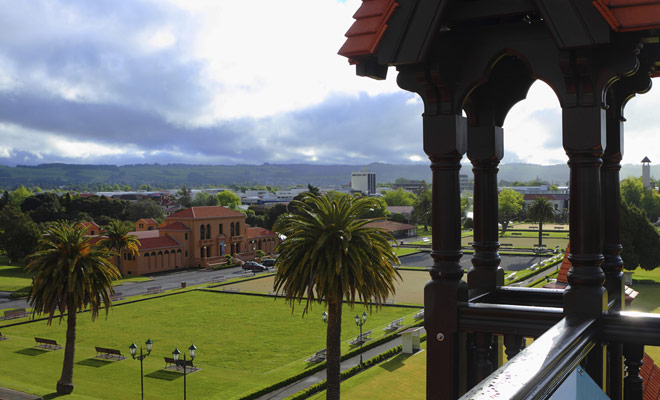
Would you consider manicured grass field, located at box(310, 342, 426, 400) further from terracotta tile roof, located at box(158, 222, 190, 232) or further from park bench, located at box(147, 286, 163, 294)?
terracotta tile roof, located at box(158, 222, 190, 232)

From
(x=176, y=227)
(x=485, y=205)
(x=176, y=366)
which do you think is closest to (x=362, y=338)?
(x=176, y=366)

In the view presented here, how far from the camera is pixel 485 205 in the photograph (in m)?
6.57

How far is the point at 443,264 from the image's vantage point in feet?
17.8

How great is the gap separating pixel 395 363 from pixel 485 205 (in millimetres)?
27656

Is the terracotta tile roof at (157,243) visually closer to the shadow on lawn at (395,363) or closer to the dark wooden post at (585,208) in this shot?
the shadow on lawn at (395,363)

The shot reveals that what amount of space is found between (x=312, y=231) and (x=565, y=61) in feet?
69.9

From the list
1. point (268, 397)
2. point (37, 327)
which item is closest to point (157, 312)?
point (37, 327)

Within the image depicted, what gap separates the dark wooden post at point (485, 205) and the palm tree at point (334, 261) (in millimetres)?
17801

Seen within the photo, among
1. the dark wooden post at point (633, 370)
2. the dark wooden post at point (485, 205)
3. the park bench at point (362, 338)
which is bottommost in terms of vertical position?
the park bench at point (362, 338)

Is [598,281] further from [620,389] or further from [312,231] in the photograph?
[312,231]

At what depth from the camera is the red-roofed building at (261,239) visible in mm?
85988

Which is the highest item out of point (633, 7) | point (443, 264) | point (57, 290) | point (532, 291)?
point (633, 7)

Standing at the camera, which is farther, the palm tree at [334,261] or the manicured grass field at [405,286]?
the manicured grass field at [405,286]

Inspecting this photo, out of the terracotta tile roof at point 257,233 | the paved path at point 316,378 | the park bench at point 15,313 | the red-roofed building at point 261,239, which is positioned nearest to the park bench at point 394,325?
the paved path at point 316,378
